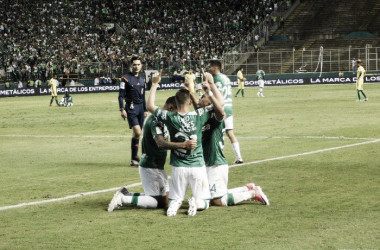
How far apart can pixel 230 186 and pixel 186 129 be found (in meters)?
2.50

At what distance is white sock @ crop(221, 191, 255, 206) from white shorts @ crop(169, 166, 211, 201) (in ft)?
1.57

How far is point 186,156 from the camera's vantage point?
339 inches

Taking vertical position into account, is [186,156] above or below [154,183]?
above

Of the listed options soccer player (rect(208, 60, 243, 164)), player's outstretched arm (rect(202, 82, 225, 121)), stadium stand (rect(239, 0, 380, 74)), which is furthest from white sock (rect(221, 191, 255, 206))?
stadium stand (rect(239, 0, 380, 74))

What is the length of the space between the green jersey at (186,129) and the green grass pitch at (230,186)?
73 centimetres

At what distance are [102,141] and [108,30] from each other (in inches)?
2115

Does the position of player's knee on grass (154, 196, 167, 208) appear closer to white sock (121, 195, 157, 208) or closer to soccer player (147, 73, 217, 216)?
white sock (121, 195, 157, 208)

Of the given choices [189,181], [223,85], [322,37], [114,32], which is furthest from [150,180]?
[114,32]

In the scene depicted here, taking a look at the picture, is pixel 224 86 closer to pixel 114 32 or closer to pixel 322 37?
pixel 322 37

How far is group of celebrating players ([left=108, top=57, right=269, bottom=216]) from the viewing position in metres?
8.55

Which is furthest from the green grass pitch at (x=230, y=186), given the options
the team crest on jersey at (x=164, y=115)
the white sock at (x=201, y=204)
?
the team crest on jersey at (x=164, y=115)

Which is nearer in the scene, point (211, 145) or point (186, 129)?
point (186, 129)

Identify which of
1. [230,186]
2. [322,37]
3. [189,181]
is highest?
[322,37]

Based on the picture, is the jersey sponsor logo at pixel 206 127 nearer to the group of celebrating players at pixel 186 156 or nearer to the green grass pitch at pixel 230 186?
the group of celebrating players at pixel 186 156
